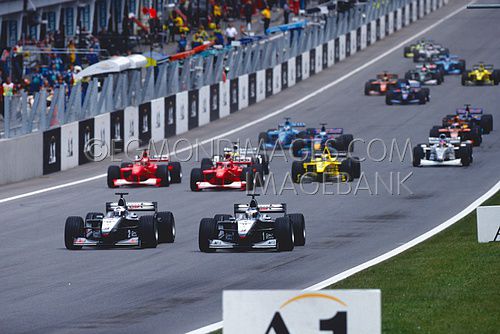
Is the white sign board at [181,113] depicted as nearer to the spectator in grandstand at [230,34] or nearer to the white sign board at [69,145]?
the white sign board at [69,145]

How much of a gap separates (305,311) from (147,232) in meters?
13.6

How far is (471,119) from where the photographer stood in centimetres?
4131

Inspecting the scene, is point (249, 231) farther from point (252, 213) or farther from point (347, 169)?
point (347, 169)

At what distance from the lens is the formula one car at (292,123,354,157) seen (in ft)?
123

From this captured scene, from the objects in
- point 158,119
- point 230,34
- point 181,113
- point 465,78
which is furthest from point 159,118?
point 230,34

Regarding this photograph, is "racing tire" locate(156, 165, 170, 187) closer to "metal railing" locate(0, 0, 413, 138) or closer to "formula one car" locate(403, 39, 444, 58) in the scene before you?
"metal railing" locate(0, 0, 413, 138)

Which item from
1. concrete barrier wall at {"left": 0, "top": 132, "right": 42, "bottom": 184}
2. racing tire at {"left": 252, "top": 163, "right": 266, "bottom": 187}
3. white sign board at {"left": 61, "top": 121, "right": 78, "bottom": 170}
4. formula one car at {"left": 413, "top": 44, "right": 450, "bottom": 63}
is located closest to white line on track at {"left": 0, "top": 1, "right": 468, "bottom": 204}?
concrete barrier wall at {"left": 0, "top": 132, "right": 42, "bottom": 184}

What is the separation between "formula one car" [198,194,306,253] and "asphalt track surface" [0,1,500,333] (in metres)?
0.18

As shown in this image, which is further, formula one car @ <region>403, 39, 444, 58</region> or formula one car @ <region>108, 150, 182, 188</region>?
formula one car @ <region>403, 39, 444, 58</region>

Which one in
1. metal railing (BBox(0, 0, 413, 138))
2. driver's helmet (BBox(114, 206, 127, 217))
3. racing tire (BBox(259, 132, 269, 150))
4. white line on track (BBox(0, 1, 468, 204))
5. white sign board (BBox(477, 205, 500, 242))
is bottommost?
white line on track (BBox(0, 1, 468, 204))

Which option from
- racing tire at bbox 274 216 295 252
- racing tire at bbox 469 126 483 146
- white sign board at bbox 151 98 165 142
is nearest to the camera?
racing tire at bbox 274 216 295 252

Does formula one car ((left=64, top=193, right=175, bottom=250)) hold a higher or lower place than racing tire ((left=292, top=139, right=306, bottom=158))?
higher

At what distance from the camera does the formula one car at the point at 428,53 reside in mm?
63281

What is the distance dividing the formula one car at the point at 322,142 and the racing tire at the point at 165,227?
13775 millimetres
